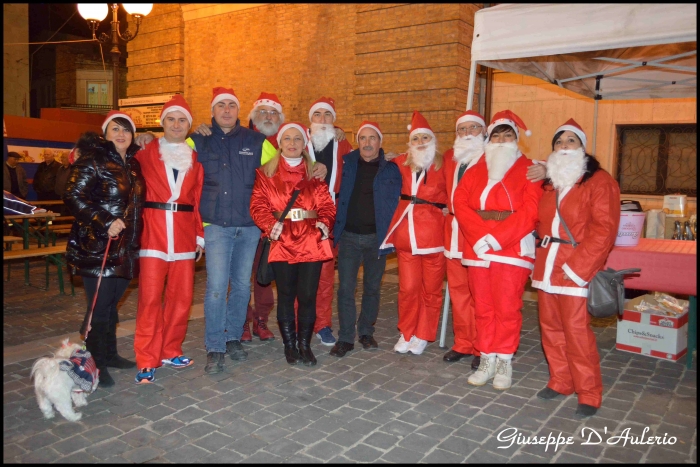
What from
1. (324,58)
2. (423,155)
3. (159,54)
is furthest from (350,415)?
(159,54)

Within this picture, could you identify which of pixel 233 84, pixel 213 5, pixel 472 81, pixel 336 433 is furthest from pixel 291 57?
pixel 336 433

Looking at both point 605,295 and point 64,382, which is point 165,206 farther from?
point 605,295

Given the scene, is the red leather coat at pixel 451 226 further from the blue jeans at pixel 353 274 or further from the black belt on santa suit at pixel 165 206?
the black belt on santa suit at pixel 165 206

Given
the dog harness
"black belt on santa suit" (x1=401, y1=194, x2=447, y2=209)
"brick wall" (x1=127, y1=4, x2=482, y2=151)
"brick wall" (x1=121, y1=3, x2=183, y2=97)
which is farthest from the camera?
"brick wall" (x1=121, y1=3, x2=183, y2=97)

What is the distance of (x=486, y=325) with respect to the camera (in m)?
4.60

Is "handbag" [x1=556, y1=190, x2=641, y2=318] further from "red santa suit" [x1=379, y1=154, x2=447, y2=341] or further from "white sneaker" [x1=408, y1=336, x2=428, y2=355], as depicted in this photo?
"white sneaker" [x1=408, y1=336, x2=428, y2=355]

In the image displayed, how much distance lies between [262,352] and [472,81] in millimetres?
3426

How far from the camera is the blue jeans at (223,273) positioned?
4.89 m

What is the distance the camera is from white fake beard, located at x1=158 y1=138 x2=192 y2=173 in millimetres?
4570

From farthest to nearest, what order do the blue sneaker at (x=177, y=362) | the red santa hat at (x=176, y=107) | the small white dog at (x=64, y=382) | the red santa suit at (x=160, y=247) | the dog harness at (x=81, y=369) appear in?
the blue sneaker at (x=177, y=362)
the red santa hat at (x=176, y=107)
the red santa suit at (x=160, y=247)
the dog harness at (x=81, y=369)
the small white dog at (x=64, y=382)

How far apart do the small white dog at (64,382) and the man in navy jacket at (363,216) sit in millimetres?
2218

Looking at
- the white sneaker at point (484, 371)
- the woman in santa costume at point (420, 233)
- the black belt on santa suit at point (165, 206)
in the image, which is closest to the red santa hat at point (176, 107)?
the black belt on santa suit at point (165, 206)

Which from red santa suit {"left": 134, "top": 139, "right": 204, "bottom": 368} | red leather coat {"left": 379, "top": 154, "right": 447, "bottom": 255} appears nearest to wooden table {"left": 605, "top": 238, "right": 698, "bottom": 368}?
red leather coat {"left": 379, "top": 154, "right": 447, "bottom": 255}

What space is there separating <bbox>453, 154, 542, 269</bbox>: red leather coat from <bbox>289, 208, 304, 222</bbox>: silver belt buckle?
1348mm
